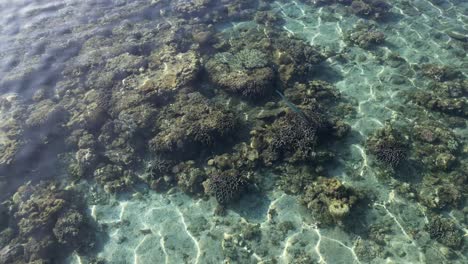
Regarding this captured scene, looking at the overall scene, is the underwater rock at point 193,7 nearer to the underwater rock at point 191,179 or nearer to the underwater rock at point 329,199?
the underwater rock at point 191,179

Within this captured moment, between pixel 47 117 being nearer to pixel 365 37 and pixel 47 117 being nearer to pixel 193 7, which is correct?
pixel 193 7

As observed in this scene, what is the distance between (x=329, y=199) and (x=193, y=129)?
14.7 ft

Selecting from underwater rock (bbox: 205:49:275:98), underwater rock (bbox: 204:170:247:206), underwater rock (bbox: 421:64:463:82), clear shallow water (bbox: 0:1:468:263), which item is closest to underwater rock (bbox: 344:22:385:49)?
clear shallow water (bbox: 0:1:468:263)

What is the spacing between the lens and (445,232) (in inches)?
346

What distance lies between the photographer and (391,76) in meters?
13.4

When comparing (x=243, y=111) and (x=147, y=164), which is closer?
(x=147, y=164)

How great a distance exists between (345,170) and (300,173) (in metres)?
1.36

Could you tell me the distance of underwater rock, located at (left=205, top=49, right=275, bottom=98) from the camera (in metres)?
12.2

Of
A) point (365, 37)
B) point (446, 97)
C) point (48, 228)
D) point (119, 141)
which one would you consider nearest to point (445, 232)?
point (446, 97)

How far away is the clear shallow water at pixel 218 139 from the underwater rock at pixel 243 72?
29 centimetres

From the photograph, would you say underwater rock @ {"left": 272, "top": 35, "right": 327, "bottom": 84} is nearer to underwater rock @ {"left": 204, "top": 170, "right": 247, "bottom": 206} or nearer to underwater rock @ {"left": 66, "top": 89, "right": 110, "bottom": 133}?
underwater rock @ {"left": 204, "top": 170, "right": 247, "bottom": 206}

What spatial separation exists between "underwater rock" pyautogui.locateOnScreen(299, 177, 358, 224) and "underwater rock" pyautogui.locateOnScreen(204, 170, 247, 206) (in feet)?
5.68

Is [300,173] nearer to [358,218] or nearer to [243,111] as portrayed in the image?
[358,218]

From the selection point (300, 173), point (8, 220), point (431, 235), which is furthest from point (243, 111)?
point (8, 220)
